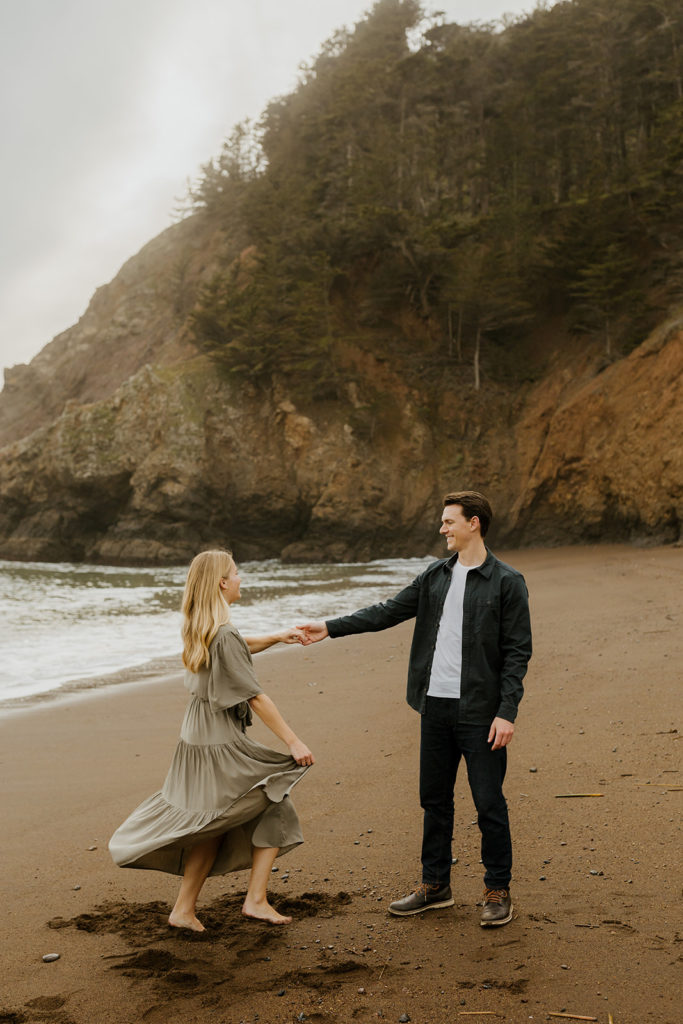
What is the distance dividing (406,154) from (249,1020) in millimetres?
31498

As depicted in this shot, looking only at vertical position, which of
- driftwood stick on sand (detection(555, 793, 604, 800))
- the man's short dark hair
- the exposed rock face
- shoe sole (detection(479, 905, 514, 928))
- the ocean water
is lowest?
shoe sole (detection(479, 905, 514, 928))

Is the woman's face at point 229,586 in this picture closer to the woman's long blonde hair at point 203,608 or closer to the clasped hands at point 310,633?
the woman's long blonde hair at point 203,608

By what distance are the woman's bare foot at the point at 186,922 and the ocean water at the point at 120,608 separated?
5.26m

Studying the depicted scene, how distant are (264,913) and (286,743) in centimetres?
68

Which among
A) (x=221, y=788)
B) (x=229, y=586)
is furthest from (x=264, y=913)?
(x=229, y=586)

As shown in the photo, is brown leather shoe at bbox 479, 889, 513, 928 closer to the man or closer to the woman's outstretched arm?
the man

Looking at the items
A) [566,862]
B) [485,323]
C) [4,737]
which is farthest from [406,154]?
[566,862]

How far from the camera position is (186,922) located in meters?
3.34

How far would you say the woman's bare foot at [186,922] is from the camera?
3.33 metres

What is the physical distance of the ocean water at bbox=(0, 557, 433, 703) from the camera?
9.73 m

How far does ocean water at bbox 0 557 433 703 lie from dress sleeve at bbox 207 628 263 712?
17.8 feet

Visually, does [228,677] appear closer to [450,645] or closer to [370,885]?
[450,645]

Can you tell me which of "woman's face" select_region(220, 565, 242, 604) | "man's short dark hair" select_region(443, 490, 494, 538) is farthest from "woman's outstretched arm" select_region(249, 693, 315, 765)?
"man's short dark hair" select_region(443, 490, 494, 538)

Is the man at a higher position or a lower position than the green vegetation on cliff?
lower
